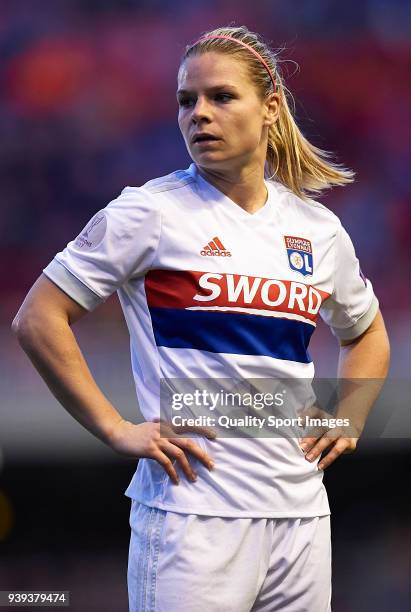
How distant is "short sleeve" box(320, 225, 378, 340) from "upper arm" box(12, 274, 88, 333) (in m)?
0.60

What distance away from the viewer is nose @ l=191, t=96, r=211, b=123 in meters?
1.91

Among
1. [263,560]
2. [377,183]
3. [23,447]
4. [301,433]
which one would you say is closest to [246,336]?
[301,433]

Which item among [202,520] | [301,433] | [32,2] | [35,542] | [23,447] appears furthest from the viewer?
[32,2]

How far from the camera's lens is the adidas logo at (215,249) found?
1863mm

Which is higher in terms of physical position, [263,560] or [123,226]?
[123,226]

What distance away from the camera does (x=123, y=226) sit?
Result: 5.98 feet

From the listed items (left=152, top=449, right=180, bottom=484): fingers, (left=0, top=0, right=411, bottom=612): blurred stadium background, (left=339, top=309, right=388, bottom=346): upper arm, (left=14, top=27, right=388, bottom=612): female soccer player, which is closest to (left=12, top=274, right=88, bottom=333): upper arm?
(left=14, top=27, right=388, bottom=612): female soccer player

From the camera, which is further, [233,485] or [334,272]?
[334,272]

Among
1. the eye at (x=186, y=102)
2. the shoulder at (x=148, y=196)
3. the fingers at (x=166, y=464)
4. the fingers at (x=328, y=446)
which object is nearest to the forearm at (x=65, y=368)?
the fingers at (x=166, y=464)

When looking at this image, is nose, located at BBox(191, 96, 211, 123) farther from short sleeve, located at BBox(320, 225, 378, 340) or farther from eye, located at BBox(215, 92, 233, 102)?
short sleeve, located at BBox(320, 225, 378, 340)

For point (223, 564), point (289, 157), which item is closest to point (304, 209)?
point (289, 157)

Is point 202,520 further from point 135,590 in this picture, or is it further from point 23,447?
point 23,447

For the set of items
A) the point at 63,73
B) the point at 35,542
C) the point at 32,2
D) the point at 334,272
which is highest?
the point at 32,2

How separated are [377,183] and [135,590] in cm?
379
